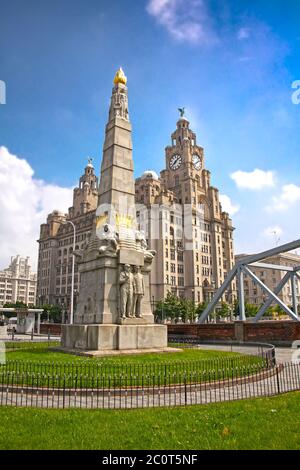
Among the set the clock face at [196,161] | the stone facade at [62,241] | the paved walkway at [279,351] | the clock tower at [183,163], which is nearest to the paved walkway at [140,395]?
the paved walkway at [279,351]

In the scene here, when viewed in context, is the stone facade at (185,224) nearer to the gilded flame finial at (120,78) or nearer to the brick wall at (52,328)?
the brick wall at (52,328)

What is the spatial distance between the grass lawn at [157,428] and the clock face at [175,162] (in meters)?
99.0

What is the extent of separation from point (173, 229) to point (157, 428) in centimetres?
8805

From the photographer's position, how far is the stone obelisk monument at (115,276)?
16.5 meters

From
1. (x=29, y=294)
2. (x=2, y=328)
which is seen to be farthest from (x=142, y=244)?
(x=29, y=294)

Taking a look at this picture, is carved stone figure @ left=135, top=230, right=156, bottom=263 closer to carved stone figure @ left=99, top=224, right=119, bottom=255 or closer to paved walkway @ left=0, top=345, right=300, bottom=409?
carved stone figure @ left=99, top=224, right=119, bottom=255

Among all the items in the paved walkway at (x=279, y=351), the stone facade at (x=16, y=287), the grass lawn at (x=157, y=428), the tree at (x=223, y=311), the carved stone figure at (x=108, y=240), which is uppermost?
the stone facade at (x=16, y=287)

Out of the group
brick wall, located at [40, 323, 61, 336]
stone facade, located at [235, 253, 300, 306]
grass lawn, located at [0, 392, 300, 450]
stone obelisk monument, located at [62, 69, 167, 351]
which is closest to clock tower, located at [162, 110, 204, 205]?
stone facade, located at [235, 253, 300, 306]

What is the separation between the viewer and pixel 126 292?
17078mm

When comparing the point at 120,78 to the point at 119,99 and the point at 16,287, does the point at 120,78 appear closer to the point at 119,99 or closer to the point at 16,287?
the point at 119,99

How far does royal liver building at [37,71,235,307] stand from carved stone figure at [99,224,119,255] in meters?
70.6

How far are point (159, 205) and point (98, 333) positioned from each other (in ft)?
254
